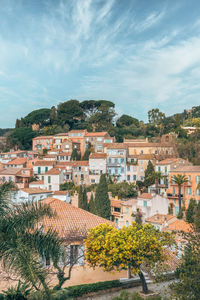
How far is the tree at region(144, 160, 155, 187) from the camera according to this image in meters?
55.7

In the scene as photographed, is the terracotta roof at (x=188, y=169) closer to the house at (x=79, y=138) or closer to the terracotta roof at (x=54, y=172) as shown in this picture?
the terracotta roof at (x=54, y=172)

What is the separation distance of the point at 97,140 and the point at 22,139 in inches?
1084

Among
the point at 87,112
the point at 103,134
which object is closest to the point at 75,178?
the point at 103,134

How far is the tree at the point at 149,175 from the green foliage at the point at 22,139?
44.2 meters

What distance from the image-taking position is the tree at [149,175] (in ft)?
183

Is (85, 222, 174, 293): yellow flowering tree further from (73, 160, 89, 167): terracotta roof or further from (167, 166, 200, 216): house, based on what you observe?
(73, 160, 89, 167): terracotta roof

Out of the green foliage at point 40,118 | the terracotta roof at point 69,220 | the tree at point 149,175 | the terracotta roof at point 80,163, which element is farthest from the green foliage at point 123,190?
the green foliage at point 40,118

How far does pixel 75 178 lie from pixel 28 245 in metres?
53.6

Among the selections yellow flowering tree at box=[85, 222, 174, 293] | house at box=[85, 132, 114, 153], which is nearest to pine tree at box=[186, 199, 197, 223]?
yellow flowering tree at box=[85, 222, 174, 293]

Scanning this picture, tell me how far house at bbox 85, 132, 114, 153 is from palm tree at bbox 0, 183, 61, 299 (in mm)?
60727

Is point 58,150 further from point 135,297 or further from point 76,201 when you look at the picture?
point 135,297

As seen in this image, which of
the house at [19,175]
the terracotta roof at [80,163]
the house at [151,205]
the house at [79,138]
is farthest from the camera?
the house at [79,138]

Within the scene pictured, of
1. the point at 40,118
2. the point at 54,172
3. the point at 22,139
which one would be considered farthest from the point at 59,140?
the point at 40,118

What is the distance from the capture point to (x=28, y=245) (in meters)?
9.46
